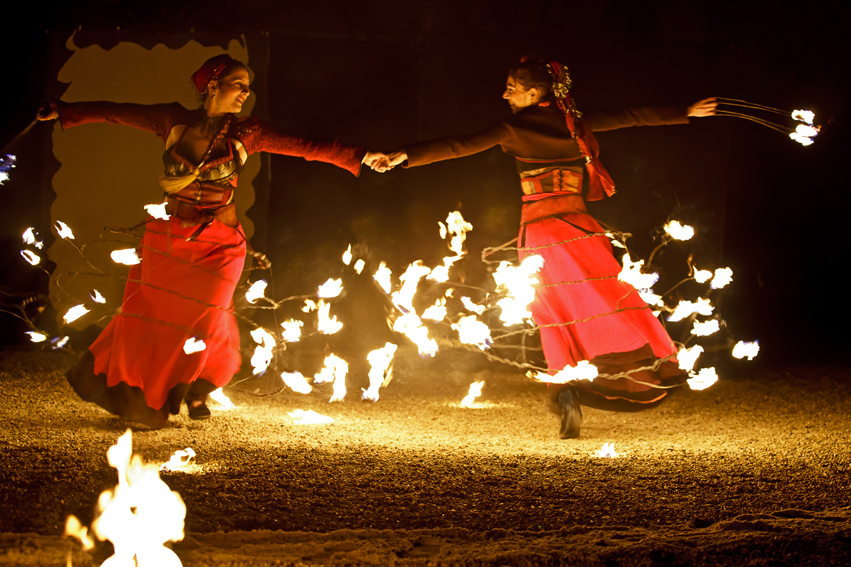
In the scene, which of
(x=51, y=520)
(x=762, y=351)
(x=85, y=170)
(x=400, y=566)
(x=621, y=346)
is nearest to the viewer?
(x=400, y=566)

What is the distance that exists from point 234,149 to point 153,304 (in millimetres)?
996

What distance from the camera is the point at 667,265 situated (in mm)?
5973

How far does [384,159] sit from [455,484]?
76.9 inches

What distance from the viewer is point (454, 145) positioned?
3959 millimetres

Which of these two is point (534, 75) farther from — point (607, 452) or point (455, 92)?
point (607, 452)

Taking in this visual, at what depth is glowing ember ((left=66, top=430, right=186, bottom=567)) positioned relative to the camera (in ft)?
6.68

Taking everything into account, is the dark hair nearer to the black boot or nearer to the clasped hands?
the clasped hands

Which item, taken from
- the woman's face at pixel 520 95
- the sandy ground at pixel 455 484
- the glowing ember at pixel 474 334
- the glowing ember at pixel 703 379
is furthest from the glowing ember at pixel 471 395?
the woman's face at pixel 520 95

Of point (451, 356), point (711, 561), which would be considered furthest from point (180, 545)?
point (451, 356)

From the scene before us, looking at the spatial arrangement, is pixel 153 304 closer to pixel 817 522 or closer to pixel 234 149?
pixel 234 149

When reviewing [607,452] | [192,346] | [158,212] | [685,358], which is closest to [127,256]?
[158,212]

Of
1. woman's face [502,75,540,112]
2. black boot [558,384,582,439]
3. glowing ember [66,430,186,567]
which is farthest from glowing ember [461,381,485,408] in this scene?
glowing ember [66,430,186,567]

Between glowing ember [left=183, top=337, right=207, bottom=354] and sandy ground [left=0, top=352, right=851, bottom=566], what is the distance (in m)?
0.45

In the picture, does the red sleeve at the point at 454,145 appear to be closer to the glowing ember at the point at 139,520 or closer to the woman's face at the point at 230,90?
the woman's face at the point at 230,90
